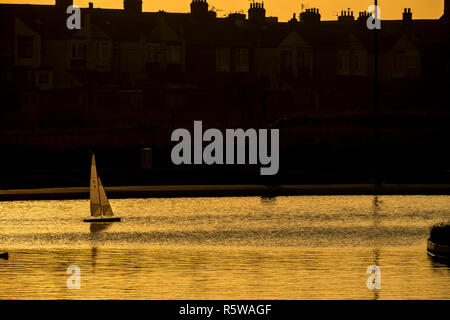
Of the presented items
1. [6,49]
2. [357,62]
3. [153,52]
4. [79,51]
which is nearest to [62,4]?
[79,51]

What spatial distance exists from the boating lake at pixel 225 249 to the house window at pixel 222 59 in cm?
5409

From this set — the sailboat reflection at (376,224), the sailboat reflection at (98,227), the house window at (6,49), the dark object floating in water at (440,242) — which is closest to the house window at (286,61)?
the house window at (6,49)

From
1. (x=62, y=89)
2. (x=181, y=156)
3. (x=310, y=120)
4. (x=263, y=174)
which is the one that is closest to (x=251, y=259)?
(x=263, y=174)

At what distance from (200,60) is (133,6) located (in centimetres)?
756

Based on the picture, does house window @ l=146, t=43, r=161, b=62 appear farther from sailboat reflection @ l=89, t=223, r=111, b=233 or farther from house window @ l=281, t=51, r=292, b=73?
sailboat reflection @ l=89, t=223, r=111, b=233

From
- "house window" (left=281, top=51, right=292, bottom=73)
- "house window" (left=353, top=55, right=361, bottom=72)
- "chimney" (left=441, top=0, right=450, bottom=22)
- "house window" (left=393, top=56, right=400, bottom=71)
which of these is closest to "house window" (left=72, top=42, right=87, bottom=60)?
"house window" (left=281, top=51, right=292, bottom=73)

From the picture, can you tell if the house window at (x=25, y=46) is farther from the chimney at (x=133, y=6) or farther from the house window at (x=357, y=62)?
the house window at (x=357, y=62)

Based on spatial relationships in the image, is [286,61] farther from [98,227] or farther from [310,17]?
[98,227]

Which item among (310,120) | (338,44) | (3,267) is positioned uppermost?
(338,44)

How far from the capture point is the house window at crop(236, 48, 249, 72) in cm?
8819

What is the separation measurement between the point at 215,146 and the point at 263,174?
9222 millimetres
